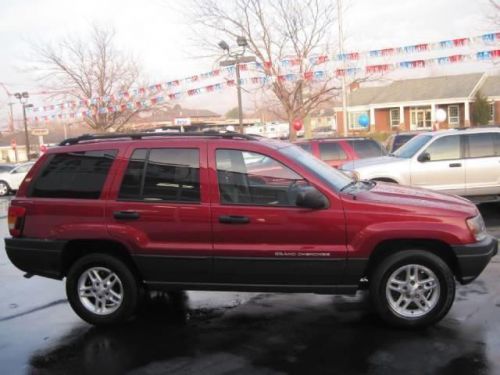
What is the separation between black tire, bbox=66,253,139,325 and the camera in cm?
513

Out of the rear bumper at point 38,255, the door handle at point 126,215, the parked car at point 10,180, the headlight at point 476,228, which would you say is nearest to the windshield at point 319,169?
the headlight at point 476,228

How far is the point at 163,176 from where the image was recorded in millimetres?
5055

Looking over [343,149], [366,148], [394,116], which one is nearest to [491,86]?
[394,116]

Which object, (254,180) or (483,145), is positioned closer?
(254,180)

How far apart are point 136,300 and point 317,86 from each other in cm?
2223

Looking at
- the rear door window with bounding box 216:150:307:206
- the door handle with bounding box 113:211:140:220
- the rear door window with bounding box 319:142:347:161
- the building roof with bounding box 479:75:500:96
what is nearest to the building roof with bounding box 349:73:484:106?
the building roof with bounding box 479:75:500:96

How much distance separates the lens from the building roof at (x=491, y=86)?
46797 mm

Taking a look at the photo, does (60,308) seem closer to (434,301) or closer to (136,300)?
(136,300)

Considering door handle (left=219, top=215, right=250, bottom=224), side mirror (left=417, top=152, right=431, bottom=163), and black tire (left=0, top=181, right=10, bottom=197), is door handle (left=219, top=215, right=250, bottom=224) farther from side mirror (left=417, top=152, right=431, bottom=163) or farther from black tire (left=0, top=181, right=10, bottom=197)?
black tire (left=0, top=181, right=10, bottom=197)

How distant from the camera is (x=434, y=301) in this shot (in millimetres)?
4781

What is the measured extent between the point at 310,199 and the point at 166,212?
1291 mm

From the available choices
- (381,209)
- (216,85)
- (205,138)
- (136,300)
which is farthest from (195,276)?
(216,85)

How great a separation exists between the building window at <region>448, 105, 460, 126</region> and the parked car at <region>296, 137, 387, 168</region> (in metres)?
37.9

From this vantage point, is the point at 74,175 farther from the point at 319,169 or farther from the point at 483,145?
the point at 483,145
